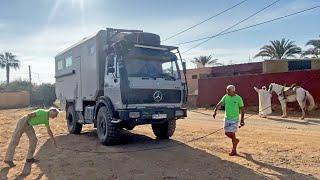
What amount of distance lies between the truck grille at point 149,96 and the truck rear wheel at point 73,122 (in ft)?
15.6

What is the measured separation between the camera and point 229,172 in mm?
8953

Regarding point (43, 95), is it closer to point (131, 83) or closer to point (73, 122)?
point (73, 122)

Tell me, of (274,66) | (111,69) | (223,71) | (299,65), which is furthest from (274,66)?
(111,69)

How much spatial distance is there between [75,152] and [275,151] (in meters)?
5.34

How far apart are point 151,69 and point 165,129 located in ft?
7.81

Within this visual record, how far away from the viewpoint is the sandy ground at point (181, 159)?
9016 millimetres

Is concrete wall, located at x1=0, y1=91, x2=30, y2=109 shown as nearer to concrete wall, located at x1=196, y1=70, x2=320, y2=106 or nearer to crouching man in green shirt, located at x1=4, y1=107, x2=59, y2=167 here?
concrete wall, located at x1=196, y1=70, x2=320, y2=106

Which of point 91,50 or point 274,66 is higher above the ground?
point 274,66

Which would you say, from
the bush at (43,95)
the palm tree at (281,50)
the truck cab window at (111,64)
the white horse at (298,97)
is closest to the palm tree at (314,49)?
the palm tree at (281,50)

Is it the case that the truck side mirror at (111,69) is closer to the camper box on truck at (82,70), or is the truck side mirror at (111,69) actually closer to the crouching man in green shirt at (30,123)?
the camper box on truck at (82,70)

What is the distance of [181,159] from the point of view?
10547 millimetres

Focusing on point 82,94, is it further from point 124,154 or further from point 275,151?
point 275,151

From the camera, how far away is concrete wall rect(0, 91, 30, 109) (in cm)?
5184

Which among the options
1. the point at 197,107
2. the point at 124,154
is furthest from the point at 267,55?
the point at 124,154
